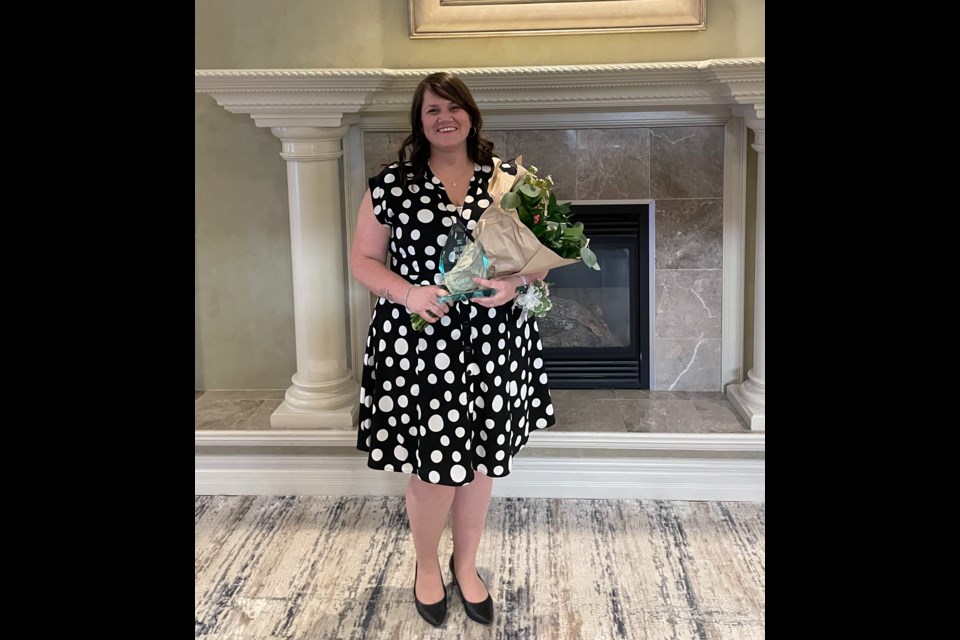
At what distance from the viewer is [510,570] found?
245cm

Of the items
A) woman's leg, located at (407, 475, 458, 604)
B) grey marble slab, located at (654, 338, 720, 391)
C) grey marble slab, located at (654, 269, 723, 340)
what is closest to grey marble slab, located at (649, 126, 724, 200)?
grey marble slab, located at (654, 269, 723, 340)

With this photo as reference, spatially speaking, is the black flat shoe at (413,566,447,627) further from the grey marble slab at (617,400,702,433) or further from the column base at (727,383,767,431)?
the column base at (727,383,767,431)

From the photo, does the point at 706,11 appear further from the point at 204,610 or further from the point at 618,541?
the point at 204,610

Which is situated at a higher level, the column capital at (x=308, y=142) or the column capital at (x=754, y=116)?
the column capital at (x=754, y=116)

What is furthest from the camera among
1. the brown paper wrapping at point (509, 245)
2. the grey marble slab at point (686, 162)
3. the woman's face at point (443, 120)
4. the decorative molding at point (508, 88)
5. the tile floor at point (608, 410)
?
the grey marble slab at point (686, 162)

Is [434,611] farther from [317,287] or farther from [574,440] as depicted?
[317,287]

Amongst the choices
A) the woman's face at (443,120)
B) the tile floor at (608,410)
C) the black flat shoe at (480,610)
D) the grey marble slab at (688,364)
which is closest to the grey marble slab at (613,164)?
the grey marble slab at (688,364)

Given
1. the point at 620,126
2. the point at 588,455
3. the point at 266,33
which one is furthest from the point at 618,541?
the point at 266,33

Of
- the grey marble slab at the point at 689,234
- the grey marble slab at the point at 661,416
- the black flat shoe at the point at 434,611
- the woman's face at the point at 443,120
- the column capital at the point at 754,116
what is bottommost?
the black flat shoe at the point at 434,611

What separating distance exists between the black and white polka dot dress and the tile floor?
0.89 m

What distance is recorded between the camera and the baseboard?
113 inches

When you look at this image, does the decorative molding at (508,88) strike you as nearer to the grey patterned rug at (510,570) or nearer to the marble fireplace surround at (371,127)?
the marble fireplace surround at (371,127)

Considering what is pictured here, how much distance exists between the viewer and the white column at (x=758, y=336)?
2865mm

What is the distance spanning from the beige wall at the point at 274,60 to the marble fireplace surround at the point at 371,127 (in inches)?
7.1
